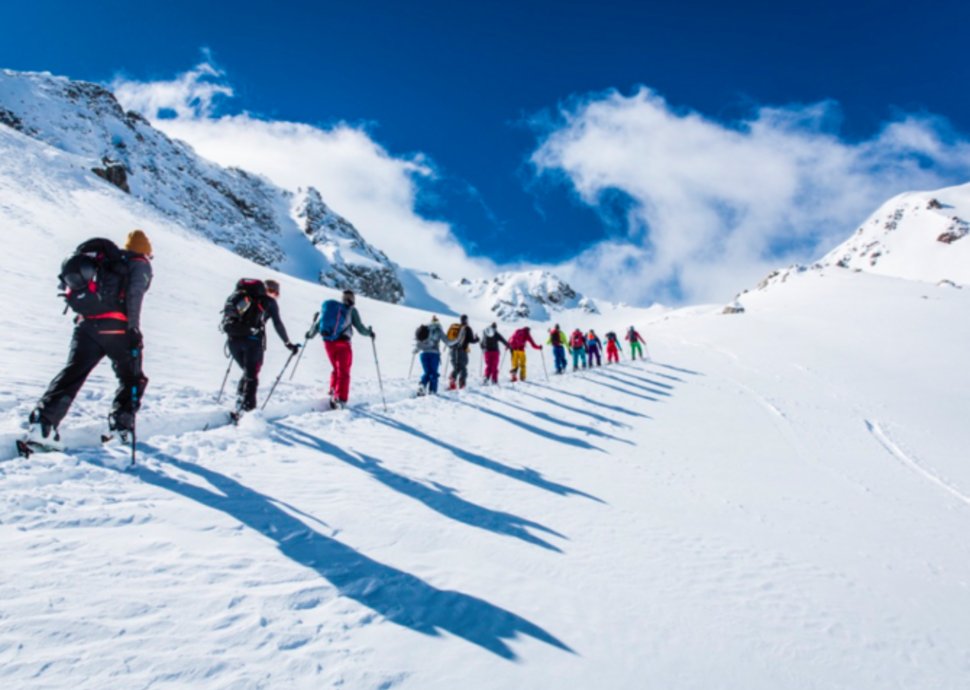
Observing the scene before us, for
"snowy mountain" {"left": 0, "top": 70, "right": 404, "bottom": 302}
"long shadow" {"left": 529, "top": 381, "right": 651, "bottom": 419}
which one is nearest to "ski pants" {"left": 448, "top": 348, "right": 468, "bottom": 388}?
"long shadow" {"left": 529, "top": 381, "right": 651, "bottom": 419}

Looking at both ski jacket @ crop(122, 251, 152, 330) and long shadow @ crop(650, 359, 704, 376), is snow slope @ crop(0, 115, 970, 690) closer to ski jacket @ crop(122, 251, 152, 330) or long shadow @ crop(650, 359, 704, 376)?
ski jacket @ crop(122, 251, 152, 330)

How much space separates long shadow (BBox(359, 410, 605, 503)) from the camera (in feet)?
18.7

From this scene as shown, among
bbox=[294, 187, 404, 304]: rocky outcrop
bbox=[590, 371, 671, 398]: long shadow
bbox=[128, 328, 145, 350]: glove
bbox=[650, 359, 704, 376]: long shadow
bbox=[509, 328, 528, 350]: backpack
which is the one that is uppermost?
bbox=[294, 187, 404, 304]: rocky outcrop

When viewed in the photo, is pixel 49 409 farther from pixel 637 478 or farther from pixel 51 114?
pixel 51 114

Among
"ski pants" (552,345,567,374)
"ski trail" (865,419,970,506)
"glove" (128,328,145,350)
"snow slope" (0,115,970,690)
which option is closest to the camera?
"snow slope" (0,115,970,690)

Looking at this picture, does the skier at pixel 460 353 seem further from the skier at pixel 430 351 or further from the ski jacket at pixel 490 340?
the ski jacket at pixel 490 340

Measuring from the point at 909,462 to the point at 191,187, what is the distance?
159145mm

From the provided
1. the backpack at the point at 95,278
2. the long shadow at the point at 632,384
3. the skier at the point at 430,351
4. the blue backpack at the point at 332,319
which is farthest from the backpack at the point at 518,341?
the backpack at the point at 95,278

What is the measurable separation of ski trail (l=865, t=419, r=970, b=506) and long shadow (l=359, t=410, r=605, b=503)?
22.1 feet

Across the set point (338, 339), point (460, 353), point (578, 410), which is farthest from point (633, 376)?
point (338, 339)

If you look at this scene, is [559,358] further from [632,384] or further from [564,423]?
[564,423]

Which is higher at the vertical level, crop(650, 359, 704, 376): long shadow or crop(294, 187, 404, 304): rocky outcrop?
crop(294, 187, 404, 304): rocky outcrop

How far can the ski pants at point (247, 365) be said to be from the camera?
7.36 metres

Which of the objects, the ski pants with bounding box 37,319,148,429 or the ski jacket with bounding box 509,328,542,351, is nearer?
the ski pants with bounding box 37,319,148,429
